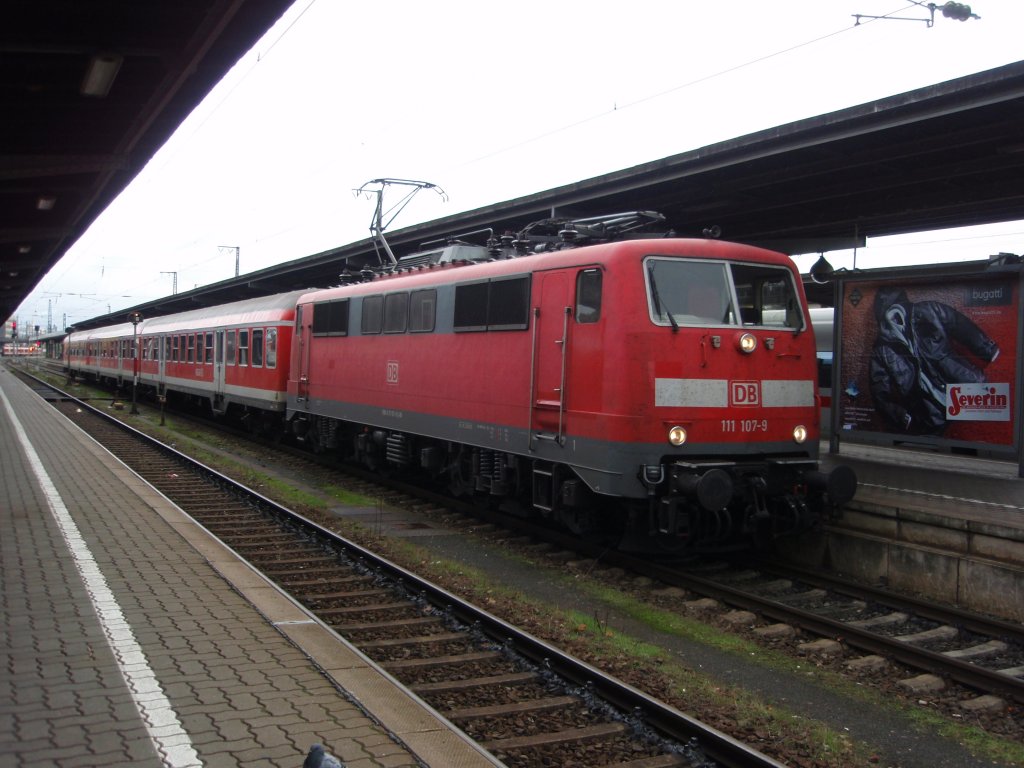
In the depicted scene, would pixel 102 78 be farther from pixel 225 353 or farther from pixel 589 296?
pixel 225 353

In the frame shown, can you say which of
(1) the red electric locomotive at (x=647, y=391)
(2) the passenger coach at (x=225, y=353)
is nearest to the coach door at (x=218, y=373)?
(2) the passenger coach at (x=225, y=353)

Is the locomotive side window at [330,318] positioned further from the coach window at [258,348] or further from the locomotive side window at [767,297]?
the locomotive side window at [767,297]

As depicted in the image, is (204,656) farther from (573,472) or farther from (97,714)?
(573,472)

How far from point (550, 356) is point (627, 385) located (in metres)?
1.36

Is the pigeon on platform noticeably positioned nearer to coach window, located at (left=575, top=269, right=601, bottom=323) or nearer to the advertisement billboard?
coach window, located at (left=575, top=269, right=601, bottom=323)

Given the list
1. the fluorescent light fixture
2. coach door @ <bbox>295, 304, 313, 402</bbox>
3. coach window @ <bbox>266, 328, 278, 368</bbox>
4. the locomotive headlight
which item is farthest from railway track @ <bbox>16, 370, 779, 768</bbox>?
coach window @ <bbox>266, 328, 278, 368</bbox>

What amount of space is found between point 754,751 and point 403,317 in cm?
930

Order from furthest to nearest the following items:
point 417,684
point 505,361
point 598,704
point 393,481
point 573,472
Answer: point 393,481, point 505,361, point 573,472, point 417,684, point 598,704

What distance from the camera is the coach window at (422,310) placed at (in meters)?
12.1

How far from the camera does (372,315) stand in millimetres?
13961

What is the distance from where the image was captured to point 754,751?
4.55m

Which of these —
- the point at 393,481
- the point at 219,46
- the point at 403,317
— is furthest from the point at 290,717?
the point at 393,481

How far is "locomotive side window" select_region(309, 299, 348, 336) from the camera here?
49.5 ft

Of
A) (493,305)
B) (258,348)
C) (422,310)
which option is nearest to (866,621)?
(493,305)
